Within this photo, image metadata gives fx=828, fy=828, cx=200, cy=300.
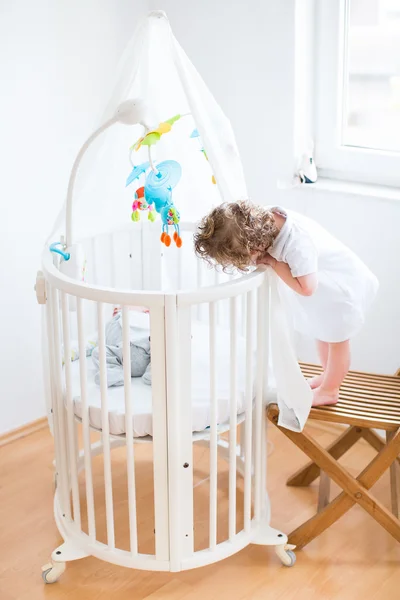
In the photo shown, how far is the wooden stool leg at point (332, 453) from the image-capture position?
2502 millimetres

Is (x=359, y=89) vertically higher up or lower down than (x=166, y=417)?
higher up

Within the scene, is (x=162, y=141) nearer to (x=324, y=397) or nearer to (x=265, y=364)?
(x=265, y=364)

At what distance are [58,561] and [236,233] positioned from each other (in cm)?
95

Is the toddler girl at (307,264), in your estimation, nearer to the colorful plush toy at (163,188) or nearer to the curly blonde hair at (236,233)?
the curly blonde hair at (236,233)

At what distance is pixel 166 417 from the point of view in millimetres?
1948

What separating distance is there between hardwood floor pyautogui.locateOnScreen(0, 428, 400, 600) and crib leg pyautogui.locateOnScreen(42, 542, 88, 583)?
26 mm

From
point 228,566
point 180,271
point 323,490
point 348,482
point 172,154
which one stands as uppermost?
point 172,154

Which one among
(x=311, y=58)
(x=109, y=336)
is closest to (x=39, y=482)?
(x=109, y=336)

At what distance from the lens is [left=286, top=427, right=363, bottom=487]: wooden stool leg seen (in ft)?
8.21

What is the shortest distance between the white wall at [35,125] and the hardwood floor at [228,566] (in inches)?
17.5

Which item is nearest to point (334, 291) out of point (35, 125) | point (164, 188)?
point (164, 188)

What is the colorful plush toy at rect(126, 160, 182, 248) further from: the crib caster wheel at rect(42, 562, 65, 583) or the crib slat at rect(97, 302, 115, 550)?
the crib caster wheel at rect(42, 562, 65, 583)

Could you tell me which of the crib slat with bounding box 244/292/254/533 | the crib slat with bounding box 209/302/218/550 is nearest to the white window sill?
the crib slat with bounding box 244/292/254/533

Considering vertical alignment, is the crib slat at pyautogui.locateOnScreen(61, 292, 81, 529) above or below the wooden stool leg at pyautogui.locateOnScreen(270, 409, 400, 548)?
above
